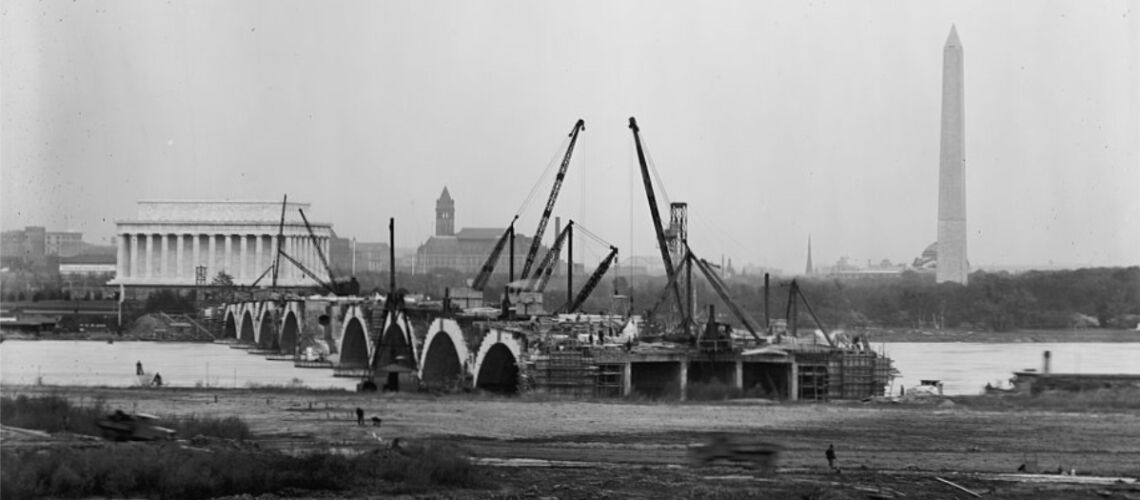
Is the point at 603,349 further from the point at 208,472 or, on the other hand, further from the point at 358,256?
the point at 358,256

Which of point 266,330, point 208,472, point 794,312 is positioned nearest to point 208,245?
point 266,330

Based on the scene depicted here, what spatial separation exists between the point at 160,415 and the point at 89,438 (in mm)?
8150

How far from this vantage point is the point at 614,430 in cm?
3575

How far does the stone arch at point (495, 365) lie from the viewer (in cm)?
5619

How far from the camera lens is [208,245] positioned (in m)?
146

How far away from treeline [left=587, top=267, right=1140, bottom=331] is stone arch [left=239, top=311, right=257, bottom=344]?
114 feet

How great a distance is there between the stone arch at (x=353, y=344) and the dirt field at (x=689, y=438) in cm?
3515

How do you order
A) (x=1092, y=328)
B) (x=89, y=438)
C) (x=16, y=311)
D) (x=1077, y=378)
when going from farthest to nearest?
(x=16, y=311), (x=1092, y=328), (x=1077, y=378), (x=89, y=438)

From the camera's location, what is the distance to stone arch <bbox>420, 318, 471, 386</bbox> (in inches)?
2455

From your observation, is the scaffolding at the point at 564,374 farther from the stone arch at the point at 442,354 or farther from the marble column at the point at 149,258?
the marble column at the point at 149,258

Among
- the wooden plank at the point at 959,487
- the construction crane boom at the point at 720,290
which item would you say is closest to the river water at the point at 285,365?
the construction crane boom at the point at 720,290

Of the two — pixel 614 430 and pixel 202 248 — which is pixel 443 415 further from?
pixel 202 248

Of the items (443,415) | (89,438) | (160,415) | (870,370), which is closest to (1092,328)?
(870,370)

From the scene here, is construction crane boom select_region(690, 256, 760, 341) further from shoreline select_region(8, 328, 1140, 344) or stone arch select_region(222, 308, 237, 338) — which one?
stone arch select_region(222, 308, 237, 338)
